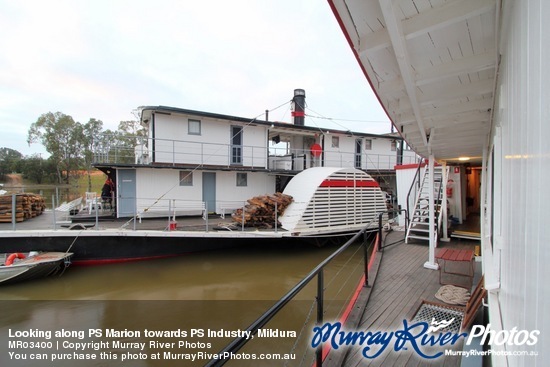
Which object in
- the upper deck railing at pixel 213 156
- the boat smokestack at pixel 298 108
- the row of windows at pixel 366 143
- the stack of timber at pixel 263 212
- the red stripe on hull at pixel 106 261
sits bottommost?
the red stripe on hull at pixel 106 261

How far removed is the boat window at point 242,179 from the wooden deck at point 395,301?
313 inches

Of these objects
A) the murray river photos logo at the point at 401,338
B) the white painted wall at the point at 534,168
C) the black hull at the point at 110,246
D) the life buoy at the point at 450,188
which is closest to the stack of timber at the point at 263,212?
the black hull at the point at 110,246

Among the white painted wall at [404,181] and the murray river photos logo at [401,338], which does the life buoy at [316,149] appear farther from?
the murray river photos logo at [401,338]

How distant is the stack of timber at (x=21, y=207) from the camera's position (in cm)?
920

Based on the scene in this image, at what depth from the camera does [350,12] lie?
1.73 meters

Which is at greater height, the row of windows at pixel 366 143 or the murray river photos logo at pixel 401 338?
the row of windows at pixel 366 143

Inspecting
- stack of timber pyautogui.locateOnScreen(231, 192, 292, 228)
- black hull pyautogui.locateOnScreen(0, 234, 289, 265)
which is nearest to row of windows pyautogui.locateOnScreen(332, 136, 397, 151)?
stack of timber pyautogui.locateOnScreen(231, 192, 292, 228)

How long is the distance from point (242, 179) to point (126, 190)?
5.06 metres

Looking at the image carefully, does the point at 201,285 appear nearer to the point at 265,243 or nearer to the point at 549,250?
the point at 265,243

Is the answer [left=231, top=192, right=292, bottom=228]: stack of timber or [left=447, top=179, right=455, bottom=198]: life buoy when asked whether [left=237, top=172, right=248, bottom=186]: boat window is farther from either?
[left=447, top=179, right=455, bottom=198]: life buoy

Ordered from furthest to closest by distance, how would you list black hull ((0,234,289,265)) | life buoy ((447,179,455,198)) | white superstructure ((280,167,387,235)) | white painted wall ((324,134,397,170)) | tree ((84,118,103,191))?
1. tree ((84,118,103,191))
2. white painted wall ((324,134,397,170))
3. life buoy ((447,179,455,198))
4. white superstructure ((280,167,387,235))
5. black hull ((0,234,289,265))

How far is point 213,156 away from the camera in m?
12.7

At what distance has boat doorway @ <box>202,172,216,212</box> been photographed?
12.3 meters

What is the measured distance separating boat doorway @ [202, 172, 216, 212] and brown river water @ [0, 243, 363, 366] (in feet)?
12.2
